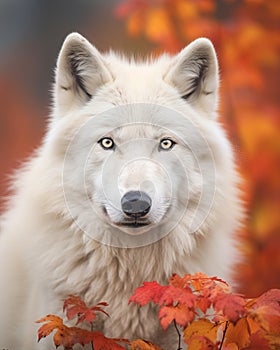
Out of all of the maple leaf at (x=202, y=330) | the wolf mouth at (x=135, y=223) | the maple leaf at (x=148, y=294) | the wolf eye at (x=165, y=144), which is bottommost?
the maple leaf at (x=202, y=330)

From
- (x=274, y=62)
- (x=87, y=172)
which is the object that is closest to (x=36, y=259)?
(x=87, y=172)

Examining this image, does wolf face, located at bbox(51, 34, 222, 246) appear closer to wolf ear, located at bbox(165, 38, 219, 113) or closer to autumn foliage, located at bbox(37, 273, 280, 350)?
wolf ear, located at bbox(165, 38, 219, 113)

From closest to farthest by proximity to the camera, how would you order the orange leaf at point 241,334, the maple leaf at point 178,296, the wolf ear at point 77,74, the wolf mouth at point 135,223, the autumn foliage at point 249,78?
Result: the maple leaf at point 178,296 → the orange leaf at point 241,334 → the wolf mouth at point 135,223 → the wolf ear at point 77,74 → the autumn foliage at point 249,78

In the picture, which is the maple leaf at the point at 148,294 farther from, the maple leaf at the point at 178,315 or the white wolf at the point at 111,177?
the white wolf at the point at 111,177

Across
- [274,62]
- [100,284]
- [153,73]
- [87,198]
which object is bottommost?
[100,284]

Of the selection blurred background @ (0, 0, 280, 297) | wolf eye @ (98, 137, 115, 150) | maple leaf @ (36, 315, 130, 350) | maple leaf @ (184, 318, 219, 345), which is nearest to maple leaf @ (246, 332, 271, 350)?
maple leaf @ (184, 318, 219, 345)

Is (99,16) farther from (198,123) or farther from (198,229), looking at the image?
(198,229)

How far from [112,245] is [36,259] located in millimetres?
495

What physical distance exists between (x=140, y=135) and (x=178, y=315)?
1001 millimetres

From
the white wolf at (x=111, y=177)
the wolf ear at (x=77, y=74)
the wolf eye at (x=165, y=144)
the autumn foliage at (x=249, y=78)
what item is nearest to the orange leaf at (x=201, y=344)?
the white wolf at (x=111, y=177)

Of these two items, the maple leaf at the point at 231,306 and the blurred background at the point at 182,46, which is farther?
the blurred background at the point at 182,46

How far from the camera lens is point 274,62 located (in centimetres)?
518

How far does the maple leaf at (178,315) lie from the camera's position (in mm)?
2521

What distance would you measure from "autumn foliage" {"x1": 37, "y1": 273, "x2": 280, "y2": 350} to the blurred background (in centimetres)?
200
